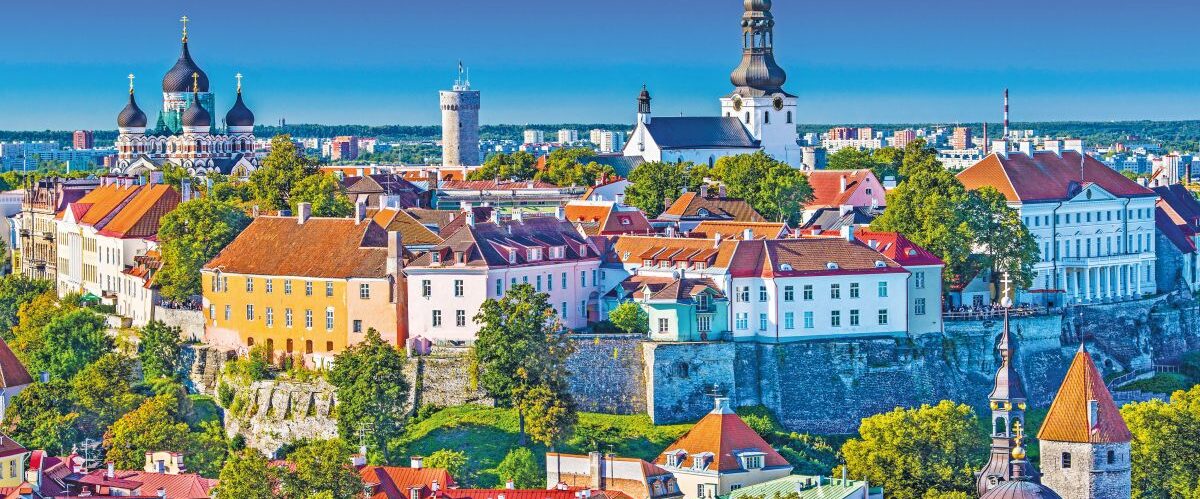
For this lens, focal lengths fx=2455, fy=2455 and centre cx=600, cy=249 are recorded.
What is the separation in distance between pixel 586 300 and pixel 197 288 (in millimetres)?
16747

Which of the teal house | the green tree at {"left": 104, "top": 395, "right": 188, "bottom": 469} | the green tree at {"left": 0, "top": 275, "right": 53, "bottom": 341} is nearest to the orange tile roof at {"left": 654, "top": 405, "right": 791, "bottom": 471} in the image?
the teal house

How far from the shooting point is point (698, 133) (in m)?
137

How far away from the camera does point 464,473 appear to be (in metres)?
79.2

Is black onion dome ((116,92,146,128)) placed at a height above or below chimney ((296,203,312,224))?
above

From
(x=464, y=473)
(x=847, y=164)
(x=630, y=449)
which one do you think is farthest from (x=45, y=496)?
(x=847, y=164)

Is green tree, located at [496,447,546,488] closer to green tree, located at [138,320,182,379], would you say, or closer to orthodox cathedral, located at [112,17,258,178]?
green tree, located at [138,320,182,379]

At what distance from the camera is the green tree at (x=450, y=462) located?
3086 inches

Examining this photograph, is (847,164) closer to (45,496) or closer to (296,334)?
(296,334)

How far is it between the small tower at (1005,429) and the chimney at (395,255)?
2096 cm

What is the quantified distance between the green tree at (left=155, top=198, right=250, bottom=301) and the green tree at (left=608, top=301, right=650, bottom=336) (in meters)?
19.1

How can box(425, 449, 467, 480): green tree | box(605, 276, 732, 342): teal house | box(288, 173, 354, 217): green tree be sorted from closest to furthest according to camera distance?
box(425, 449, 467, 480): green tree
box(605, 276, 732, 342): teal house
box(288, 173, 354, 217): green tree

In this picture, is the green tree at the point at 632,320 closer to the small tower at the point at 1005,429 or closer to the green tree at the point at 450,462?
the green tree at the point at 450,462

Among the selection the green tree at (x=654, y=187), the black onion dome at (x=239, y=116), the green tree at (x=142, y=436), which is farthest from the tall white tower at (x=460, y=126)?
the green tree at (x=142, y=436)

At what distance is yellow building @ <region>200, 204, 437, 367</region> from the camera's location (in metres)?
86.5
